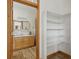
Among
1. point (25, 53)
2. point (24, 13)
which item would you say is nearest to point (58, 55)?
point (25, 53)

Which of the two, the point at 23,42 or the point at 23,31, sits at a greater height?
the point at 23,31

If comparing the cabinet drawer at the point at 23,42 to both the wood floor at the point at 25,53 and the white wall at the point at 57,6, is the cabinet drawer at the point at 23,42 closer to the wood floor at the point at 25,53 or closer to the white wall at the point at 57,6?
the wood floor at the point at 25,53

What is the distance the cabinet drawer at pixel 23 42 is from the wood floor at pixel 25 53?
0.32 ft

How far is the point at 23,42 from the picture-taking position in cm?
229

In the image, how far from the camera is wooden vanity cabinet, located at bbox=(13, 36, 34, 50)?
2114 millimetres

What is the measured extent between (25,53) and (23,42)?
0.87 ft

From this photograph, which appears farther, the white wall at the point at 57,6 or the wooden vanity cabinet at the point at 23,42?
the white wall at the point at 57,6

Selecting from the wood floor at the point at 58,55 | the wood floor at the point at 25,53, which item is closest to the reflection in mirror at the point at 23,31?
the wood floor at the point at 25,53

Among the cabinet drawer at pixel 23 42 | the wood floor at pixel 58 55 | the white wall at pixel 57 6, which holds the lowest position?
the wood floor at pixel 58 55

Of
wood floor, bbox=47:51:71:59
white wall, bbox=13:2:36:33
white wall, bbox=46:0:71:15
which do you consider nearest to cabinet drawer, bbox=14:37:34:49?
white wall, bbox=13:2:36:33

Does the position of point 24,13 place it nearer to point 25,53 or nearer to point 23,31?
point 23,31

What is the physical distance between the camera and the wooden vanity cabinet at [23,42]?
2.11m
